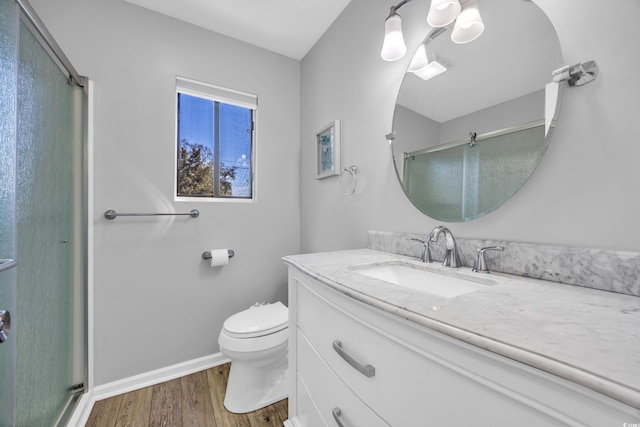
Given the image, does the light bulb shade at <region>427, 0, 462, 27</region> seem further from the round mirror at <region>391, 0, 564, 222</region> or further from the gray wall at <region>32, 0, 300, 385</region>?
the gray wall at <region>32, 0, 300, 385</region>

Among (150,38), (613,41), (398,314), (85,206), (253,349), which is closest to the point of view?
(398,314)

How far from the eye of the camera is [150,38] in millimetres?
1607

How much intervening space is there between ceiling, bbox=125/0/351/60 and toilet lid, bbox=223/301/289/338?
192cm

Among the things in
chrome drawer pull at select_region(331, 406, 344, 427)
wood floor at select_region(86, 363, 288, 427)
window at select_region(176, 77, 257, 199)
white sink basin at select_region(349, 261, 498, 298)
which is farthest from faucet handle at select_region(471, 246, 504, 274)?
window at select_region(176, 77, 257, 199)

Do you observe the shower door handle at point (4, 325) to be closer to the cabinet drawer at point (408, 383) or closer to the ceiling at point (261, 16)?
the cabinet drawer at point (408, 383)

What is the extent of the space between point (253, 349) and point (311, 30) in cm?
210

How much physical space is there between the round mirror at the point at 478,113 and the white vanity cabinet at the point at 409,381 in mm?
588

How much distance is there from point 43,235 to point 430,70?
1.79 meters

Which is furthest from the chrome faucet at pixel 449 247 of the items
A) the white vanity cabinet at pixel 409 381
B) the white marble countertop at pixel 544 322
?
the white vanity cabinet at pixel 409 381

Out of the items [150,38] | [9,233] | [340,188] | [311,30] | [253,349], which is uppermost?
[311,30]

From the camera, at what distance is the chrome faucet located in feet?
2.96

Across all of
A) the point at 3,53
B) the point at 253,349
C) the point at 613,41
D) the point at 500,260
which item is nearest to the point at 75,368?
the point at 253,349

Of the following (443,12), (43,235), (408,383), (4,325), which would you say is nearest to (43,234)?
(43,235)

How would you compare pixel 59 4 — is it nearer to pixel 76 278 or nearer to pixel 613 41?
pixel 76 278
